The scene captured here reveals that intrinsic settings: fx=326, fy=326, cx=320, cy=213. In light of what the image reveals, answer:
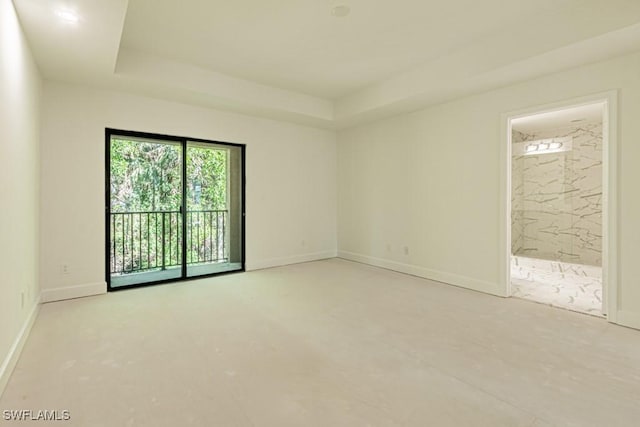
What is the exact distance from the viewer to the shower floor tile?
3.67 meters

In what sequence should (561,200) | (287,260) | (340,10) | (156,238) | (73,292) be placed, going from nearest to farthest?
(340,10) < (73,292) < (156,238) < (287,260) < (561,200)

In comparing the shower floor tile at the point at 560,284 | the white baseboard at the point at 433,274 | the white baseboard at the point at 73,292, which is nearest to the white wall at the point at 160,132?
the white baseboard at the point at 73,292

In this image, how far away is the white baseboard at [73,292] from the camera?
362cm

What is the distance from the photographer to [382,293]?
4.02 meters

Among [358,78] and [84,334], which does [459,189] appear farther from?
[84,334]

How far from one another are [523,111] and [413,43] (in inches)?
57.8

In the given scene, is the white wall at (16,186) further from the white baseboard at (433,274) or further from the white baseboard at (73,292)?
the white baseboard at (433,274)

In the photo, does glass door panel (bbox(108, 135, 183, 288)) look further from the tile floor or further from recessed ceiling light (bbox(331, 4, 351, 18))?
recessed ceiling light (bbox(331, 4, 351, 18))

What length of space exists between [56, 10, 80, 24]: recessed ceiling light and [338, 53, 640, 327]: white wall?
407 centimetres

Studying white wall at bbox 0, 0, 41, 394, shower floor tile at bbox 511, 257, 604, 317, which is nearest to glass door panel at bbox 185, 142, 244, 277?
white wall at bbox 0, 0, 41, 394

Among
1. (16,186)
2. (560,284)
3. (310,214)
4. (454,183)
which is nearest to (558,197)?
(560,284)

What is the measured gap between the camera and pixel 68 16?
2.45 metres

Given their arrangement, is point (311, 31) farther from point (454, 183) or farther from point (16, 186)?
point (16, 186)

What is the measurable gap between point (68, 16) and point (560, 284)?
612 cm
